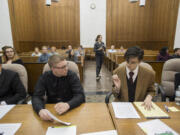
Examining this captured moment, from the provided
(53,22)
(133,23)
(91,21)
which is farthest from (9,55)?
(133,23)

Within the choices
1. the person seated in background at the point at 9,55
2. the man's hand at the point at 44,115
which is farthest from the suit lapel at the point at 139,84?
the person seated in background at the point at 9,55

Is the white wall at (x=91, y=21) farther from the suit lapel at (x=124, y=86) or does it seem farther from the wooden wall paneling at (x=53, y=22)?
the suit lapel at (x=124, y=86)

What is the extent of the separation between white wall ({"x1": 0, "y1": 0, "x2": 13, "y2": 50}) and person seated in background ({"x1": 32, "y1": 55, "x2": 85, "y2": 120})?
220 inches

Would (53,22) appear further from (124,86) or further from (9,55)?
(124,86)

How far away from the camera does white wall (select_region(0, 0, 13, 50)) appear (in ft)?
18.6

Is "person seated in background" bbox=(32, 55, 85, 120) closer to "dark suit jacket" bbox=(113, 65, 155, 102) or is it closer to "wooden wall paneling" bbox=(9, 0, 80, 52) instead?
"dark suit jacket" bbox=(113, 65, 155, 102)

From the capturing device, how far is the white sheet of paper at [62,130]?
1.00 metres

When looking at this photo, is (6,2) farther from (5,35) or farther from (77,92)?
(77,92)

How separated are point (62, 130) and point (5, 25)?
6.46 meters

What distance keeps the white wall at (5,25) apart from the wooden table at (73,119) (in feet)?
18.9

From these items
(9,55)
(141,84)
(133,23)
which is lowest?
(141,84)

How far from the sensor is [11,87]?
1851 mm

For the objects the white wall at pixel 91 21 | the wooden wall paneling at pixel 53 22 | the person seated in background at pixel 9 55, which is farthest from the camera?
the white wall at pixel 91 21

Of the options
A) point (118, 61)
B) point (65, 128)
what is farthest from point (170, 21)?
point (65, 128)
